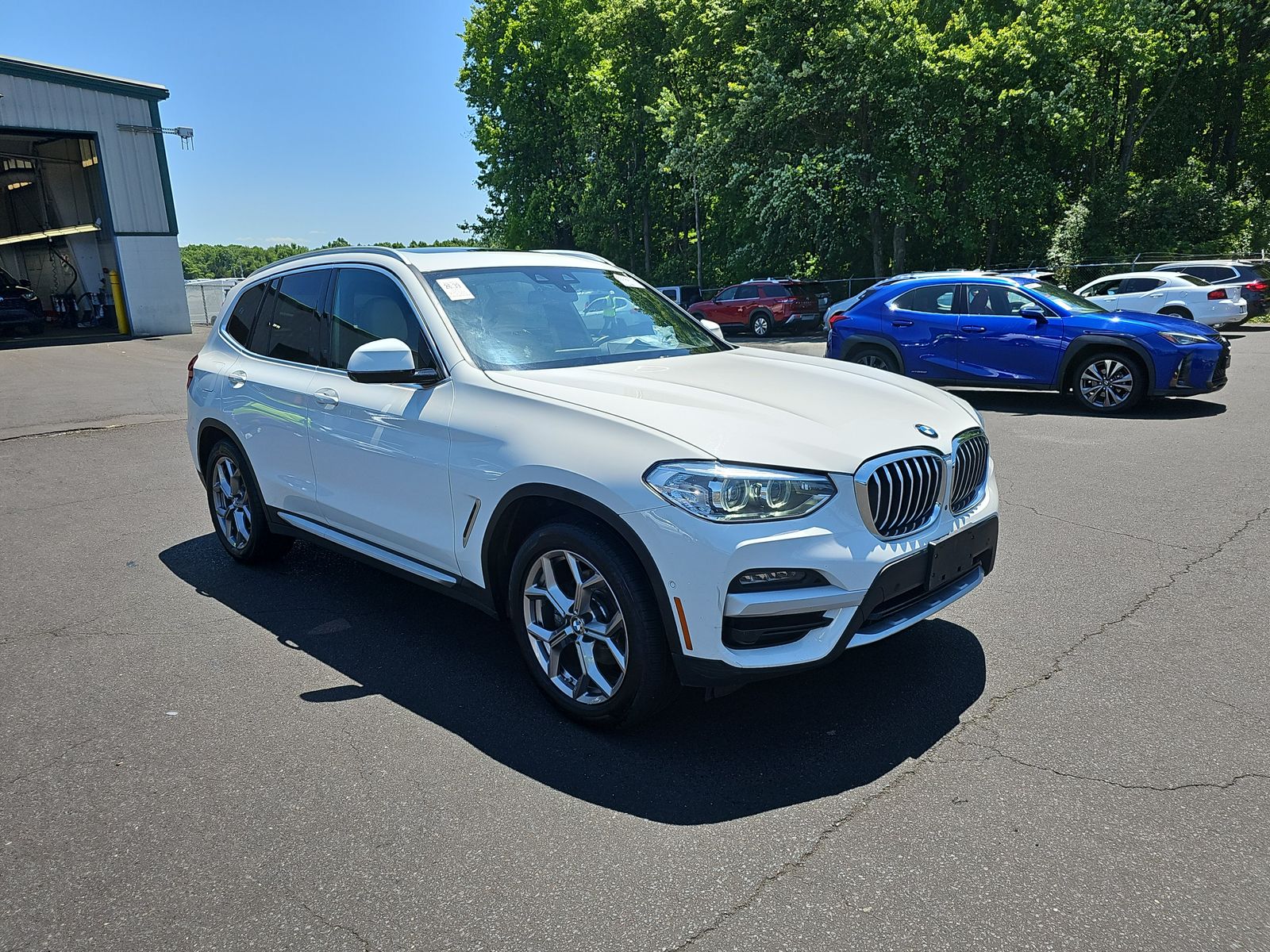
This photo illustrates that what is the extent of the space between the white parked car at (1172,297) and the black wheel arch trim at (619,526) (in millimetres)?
18424

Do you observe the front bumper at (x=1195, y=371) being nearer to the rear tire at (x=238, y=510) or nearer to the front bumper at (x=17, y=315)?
the rear tire at (x=238, y=510)

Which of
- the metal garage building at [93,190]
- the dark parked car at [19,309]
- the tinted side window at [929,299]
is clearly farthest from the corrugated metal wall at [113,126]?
the tinted side window at [929,299]

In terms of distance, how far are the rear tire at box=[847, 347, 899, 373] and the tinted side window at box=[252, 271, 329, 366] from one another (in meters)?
8.18

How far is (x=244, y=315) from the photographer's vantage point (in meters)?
5.52

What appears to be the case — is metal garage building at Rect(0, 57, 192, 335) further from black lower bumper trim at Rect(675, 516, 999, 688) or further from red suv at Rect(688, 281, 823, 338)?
black lower bumper trim at Rect(675, 516, 999, 688)

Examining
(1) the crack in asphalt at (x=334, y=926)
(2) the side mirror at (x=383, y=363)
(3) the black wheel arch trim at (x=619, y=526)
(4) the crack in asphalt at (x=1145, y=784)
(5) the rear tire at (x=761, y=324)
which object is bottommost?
(5) the rear tire at (x=761, y=324)

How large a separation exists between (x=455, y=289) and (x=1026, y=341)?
856cm

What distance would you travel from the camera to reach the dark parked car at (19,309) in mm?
27469

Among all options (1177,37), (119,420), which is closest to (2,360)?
(119,420)

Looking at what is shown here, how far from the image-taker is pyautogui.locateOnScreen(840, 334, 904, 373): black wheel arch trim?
11797 mm

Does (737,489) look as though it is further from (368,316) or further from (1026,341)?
(1026,341)

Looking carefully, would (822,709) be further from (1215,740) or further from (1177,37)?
(1177,37)

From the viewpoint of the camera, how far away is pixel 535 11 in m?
42.6

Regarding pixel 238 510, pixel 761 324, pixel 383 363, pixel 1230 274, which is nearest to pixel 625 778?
pixel 383 363
